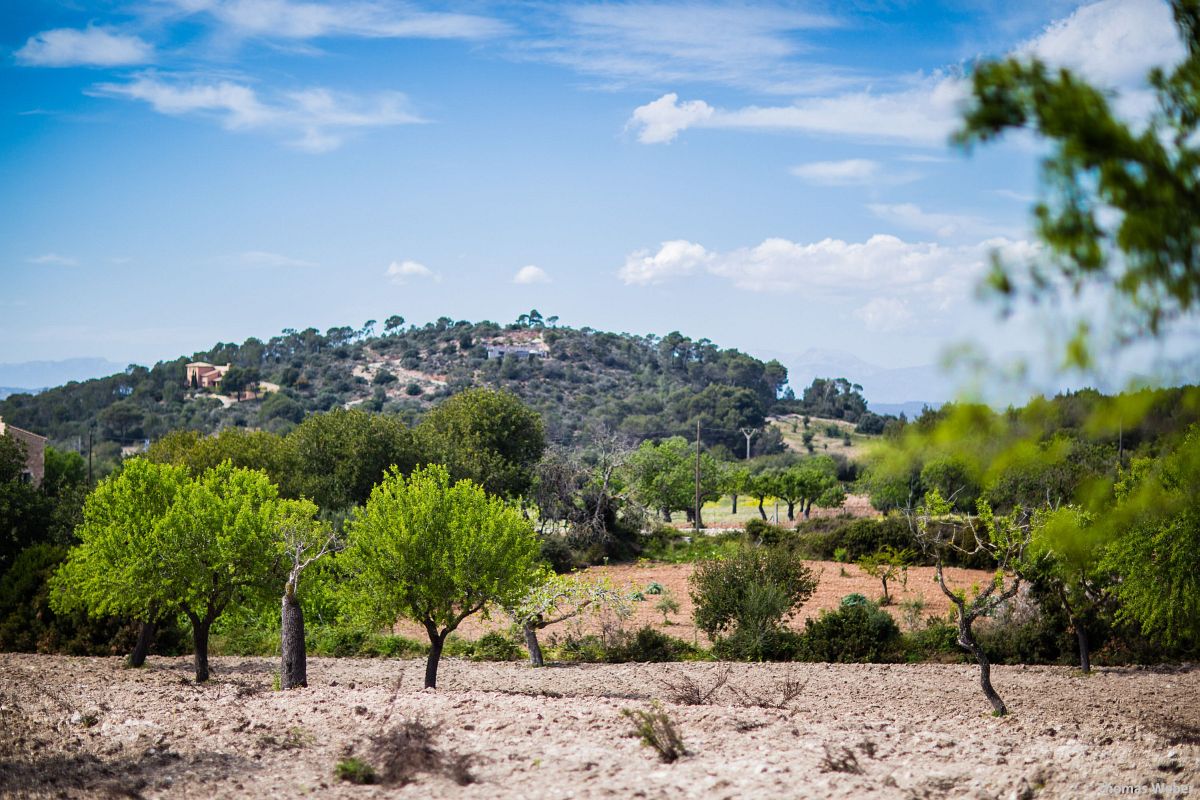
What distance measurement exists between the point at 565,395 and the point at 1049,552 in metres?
94.4

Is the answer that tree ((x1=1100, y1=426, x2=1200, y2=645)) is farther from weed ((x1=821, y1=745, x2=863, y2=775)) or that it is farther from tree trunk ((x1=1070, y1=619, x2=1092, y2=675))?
weed ((x1=821, y1=745, x2=863, y2=775))

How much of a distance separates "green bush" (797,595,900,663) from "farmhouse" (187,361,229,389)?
10330 centimetres

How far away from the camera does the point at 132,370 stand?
11781 centimetres

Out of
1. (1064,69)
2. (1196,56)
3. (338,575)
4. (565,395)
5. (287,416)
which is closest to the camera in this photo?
(1064,69)

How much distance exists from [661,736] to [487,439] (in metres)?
37.5

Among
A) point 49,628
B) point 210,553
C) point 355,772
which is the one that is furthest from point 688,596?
point 355,772

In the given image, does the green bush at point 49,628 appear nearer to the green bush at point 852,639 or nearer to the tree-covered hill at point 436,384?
the green bush at point 852,639

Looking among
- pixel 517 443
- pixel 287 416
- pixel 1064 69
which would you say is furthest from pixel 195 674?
pixel 287 416

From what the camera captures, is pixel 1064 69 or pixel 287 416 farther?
pixel 287 416

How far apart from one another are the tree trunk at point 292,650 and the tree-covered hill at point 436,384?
68.1 meters

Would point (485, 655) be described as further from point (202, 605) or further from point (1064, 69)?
point (1064, 69)

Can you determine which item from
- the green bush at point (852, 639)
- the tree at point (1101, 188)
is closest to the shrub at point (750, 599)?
the green bush at point (852, 639)

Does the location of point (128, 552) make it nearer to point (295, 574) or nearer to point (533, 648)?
point (295, 574)

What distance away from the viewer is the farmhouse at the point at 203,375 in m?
112
